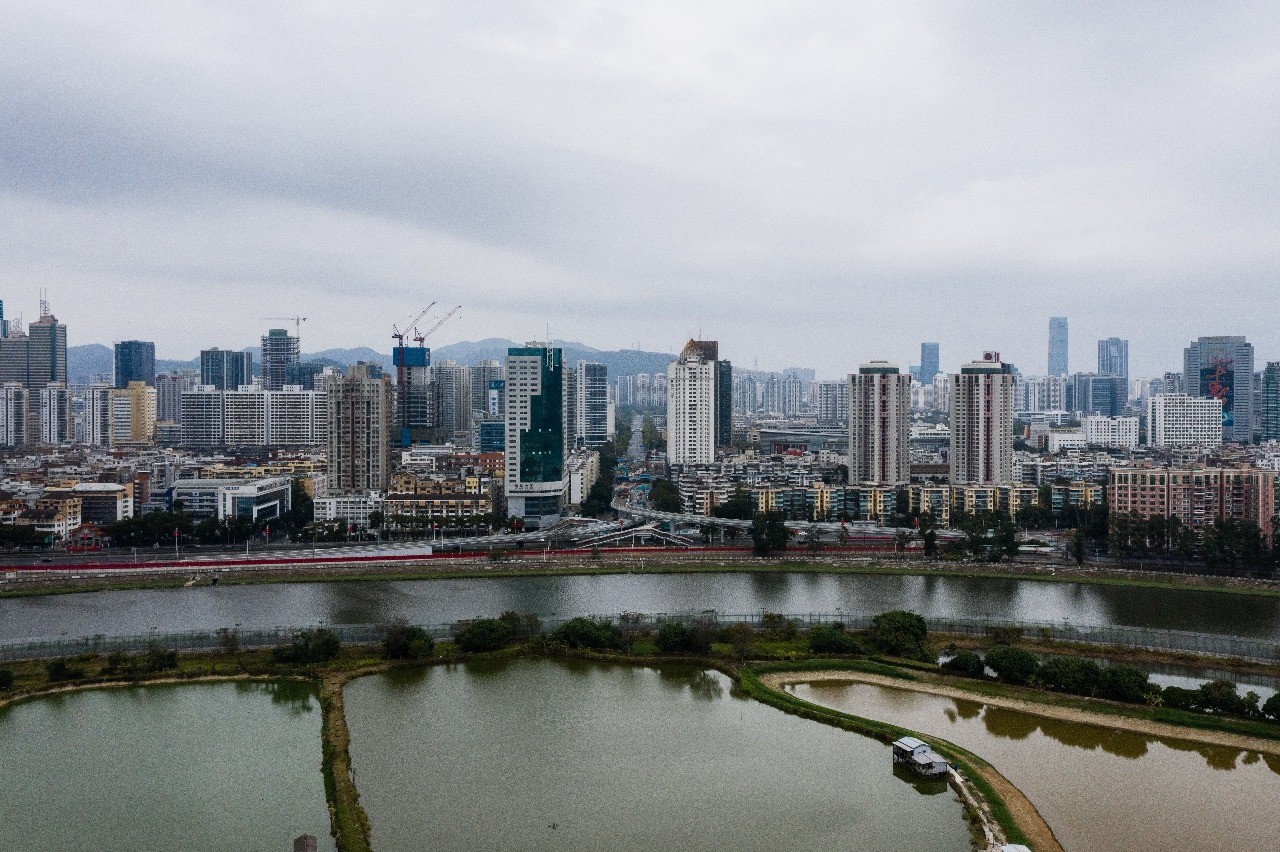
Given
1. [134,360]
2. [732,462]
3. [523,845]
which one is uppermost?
[134,360]

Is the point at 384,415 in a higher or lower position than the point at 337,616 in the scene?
higher

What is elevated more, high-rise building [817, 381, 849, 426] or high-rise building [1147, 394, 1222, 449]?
high-rise building [817, 381, 849, 426]

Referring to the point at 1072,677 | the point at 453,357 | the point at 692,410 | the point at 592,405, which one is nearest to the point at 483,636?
the point at 1072,677

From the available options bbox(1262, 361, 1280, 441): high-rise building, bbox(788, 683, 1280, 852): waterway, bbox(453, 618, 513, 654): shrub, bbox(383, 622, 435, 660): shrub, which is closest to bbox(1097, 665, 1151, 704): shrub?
bbox(788, 683, 1280, 852): waterway

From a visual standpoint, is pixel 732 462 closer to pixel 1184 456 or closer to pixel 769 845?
pixel 1184 456

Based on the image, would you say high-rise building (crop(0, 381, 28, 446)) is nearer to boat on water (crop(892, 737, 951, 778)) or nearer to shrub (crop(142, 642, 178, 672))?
shrub (crop(142, 642, 178, 672))

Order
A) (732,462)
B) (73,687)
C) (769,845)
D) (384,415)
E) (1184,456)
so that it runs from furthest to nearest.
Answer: (732,462)
(1184,456)
(384,415)
(73,687)
(769,845)

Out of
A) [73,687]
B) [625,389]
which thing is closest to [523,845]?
[73,687]
